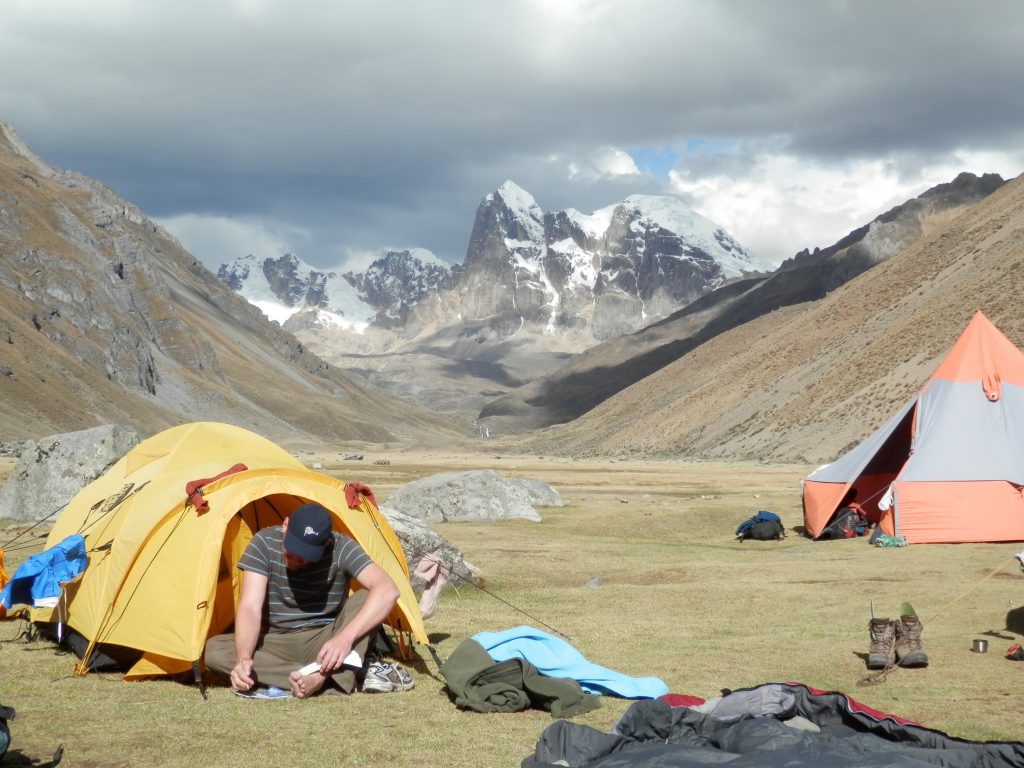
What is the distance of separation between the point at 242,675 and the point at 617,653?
5242mm

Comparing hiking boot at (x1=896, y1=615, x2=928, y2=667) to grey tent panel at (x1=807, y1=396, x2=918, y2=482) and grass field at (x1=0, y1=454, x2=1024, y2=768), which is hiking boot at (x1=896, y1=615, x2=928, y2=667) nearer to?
grass field at (x1=0, y1=454, x2=1024, y2=768)

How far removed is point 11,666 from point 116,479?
3967 millimetres

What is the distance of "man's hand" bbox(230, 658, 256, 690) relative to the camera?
11.5 metres

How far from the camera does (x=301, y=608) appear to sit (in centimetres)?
1207

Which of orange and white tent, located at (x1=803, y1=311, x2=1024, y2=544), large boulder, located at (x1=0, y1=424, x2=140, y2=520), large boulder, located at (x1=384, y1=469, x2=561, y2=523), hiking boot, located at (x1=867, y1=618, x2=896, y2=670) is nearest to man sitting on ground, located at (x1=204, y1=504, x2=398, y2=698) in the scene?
hiking boot, located at (x1=867, y1=618, x2=896, y2=670)

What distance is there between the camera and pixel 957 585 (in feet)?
65.0

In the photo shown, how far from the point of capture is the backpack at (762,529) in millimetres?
30688

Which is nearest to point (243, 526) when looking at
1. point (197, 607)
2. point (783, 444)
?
point (197, 607)

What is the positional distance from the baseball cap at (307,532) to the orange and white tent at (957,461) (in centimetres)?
2021

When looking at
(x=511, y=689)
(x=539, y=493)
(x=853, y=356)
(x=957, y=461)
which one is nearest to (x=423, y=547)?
(x=511, y=689)

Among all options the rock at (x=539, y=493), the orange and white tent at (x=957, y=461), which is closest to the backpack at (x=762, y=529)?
the orange and white tent at (x=957, y=461)

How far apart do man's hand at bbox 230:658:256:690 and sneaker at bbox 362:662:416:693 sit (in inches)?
50.3

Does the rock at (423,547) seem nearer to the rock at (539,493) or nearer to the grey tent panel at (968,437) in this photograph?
the grey tent panel at (968,437)

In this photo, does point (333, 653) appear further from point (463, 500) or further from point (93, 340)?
point (93, 340)
